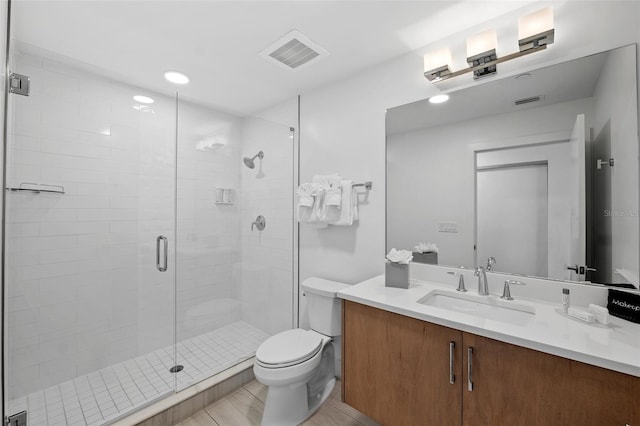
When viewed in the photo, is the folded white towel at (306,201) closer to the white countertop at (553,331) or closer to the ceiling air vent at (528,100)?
the white countertop at (553,331)

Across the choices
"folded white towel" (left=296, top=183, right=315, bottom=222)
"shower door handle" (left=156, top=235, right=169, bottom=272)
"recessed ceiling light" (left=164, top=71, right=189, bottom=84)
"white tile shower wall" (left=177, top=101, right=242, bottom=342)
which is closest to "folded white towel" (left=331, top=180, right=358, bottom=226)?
"folded white towel" (left=296, top=183, right=315, bottom=222)

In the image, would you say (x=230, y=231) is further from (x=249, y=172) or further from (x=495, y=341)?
(x=495, y=341)

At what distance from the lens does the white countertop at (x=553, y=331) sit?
Result: 86 centimetres

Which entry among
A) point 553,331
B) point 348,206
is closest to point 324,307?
point 348,206

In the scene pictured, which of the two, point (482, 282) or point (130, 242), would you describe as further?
point (130, 242)

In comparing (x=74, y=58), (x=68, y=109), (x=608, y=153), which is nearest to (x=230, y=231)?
(x=68, y=109)

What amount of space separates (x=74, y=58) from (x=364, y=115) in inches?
82.1

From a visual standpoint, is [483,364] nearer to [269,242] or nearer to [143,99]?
[269,242]

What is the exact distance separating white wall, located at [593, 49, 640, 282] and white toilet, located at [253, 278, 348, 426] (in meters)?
1.50

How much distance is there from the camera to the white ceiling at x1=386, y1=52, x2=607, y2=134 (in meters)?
1.30

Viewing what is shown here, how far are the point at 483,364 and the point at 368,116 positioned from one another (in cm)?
167

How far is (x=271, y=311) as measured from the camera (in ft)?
8.24

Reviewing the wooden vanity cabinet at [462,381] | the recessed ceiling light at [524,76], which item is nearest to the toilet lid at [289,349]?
the wooden vanity cabinet at [462,381]

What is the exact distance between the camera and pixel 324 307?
1998 millimetres
